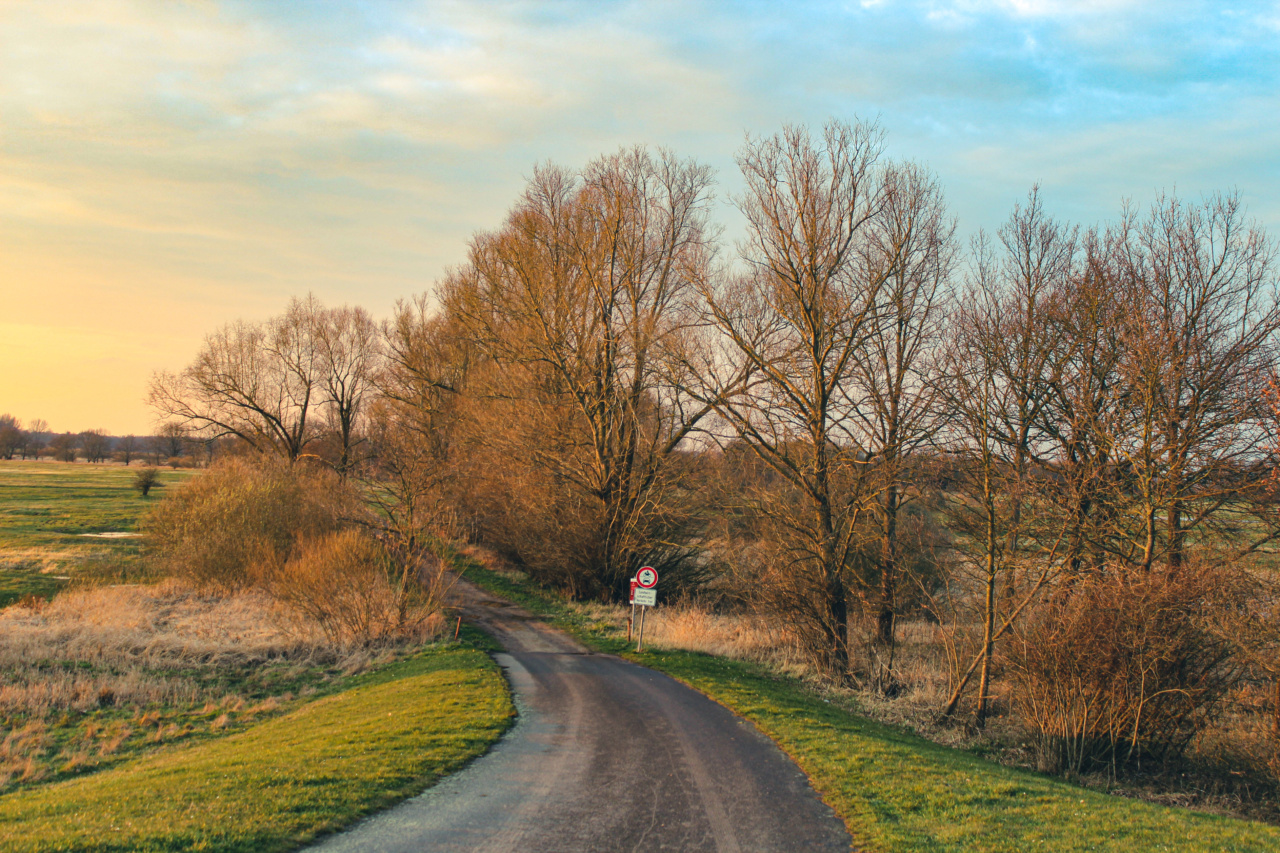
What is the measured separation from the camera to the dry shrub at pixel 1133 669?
42.9 ft

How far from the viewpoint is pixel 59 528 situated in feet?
151

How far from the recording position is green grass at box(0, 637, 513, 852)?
6.91m

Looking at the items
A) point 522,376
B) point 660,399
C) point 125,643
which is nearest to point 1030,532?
point 660,399

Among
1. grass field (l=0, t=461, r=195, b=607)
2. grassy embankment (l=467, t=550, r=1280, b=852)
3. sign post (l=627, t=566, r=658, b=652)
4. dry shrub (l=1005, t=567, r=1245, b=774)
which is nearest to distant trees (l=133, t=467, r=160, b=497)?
grass field (l=0, t=461, r=195, b=607)

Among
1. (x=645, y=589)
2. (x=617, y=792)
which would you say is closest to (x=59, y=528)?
(x=645, y=589)

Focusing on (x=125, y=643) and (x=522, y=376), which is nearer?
(x=125, y=643)

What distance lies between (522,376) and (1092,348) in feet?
66.7

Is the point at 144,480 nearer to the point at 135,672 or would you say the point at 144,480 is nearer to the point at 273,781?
the point at 135,672

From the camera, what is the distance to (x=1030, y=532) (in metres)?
16.6

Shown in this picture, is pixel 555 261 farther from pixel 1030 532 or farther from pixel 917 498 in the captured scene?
pixel 1030 532

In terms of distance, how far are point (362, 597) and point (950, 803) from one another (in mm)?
17286

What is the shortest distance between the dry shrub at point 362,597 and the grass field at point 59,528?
16136 mm

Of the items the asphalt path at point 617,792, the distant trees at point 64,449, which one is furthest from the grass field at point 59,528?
the distant trees at point 64,449

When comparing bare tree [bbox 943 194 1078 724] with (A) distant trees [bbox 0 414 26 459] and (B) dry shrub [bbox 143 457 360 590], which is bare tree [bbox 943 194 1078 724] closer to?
(B) dry shrub [bbox 143 457 360 590]
